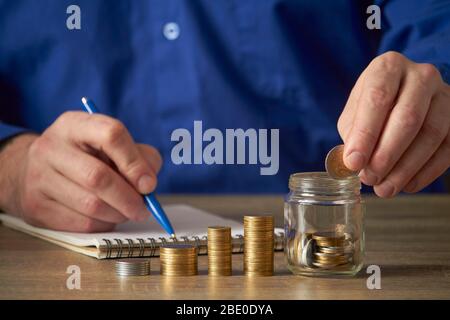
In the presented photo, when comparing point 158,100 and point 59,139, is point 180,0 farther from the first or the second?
point 59,139

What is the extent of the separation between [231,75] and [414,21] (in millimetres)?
486

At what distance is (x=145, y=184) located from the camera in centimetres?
145

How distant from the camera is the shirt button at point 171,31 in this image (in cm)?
222

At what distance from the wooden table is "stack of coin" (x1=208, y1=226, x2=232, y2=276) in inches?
0.7

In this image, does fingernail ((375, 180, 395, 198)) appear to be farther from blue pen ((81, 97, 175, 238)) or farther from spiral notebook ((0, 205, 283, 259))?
blue pen ((81, 97, 175, 238))

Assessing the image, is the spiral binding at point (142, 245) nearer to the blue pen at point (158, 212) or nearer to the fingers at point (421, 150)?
the blue pen at point (158, 212)

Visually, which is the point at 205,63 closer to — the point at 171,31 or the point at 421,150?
the point at 171,31

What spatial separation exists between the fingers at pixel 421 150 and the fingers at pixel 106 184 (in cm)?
43

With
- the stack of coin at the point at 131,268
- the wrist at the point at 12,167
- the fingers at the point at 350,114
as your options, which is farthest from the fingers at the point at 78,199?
the fingers at the point at 350,114

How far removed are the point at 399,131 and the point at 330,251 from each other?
199 mm

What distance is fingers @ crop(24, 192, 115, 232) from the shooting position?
1.47 m

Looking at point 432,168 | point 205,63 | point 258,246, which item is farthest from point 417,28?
point 258,246
